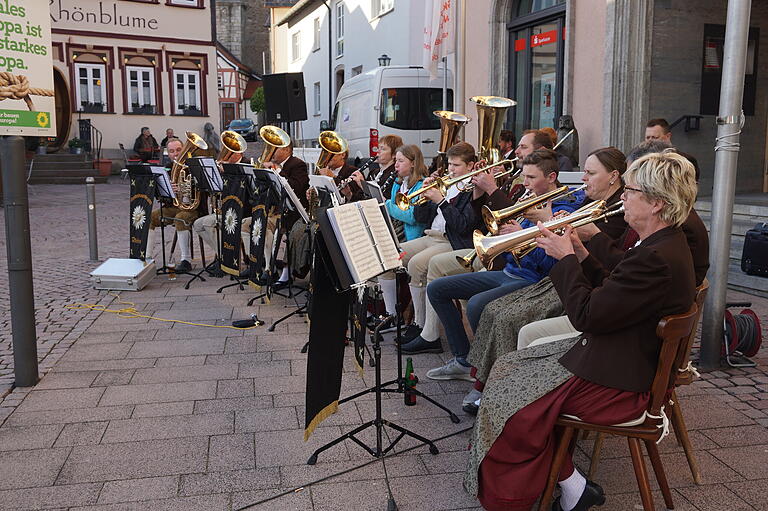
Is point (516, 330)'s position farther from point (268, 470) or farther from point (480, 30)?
point (480, 30)

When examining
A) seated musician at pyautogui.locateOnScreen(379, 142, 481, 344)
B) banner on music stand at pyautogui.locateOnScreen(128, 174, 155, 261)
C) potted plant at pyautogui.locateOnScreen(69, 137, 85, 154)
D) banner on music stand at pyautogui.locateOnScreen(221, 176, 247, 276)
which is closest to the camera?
seated musician at pyautogui.locateOnScreen(379, 142, 481, 344)

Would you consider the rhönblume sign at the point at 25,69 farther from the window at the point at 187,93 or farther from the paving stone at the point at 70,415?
the window at the point at 187,93

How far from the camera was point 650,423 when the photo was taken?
2889 mm

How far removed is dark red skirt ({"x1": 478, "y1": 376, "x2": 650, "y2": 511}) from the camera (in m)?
2.86

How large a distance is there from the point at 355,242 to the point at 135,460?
160 cm

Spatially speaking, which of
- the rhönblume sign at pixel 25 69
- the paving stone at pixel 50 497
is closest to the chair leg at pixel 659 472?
the paving stone at pixel 50 497

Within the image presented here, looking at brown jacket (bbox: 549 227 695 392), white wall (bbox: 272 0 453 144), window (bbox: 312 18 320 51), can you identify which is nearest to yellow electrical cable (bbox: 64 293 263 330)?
brown jacket (bbox: 549 227 695 392)

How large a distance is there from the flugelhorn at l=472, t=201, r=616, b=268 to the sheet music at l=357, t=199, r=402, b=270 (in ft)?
1.47

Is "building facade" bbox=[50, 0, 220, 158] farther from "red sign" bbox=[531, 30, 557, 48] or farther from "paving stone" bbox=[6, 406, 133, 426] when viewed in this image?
"paving stone" bbox=[6, 406, 133, 426]

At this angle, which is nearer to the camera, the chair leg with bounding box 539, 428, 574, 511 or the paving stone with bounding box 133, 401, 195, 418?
the chair leg with bounding box 539, 428, 574, 511

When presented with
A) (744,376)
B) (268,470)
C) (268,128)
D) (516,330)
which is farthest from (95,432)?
(268,128)

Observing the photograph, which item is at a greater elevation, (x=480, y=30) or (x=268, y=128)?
(x=480, y=30)

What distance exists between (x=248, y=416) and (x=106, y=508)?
114 cm

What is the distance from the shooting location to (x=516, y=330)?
4012 mm
